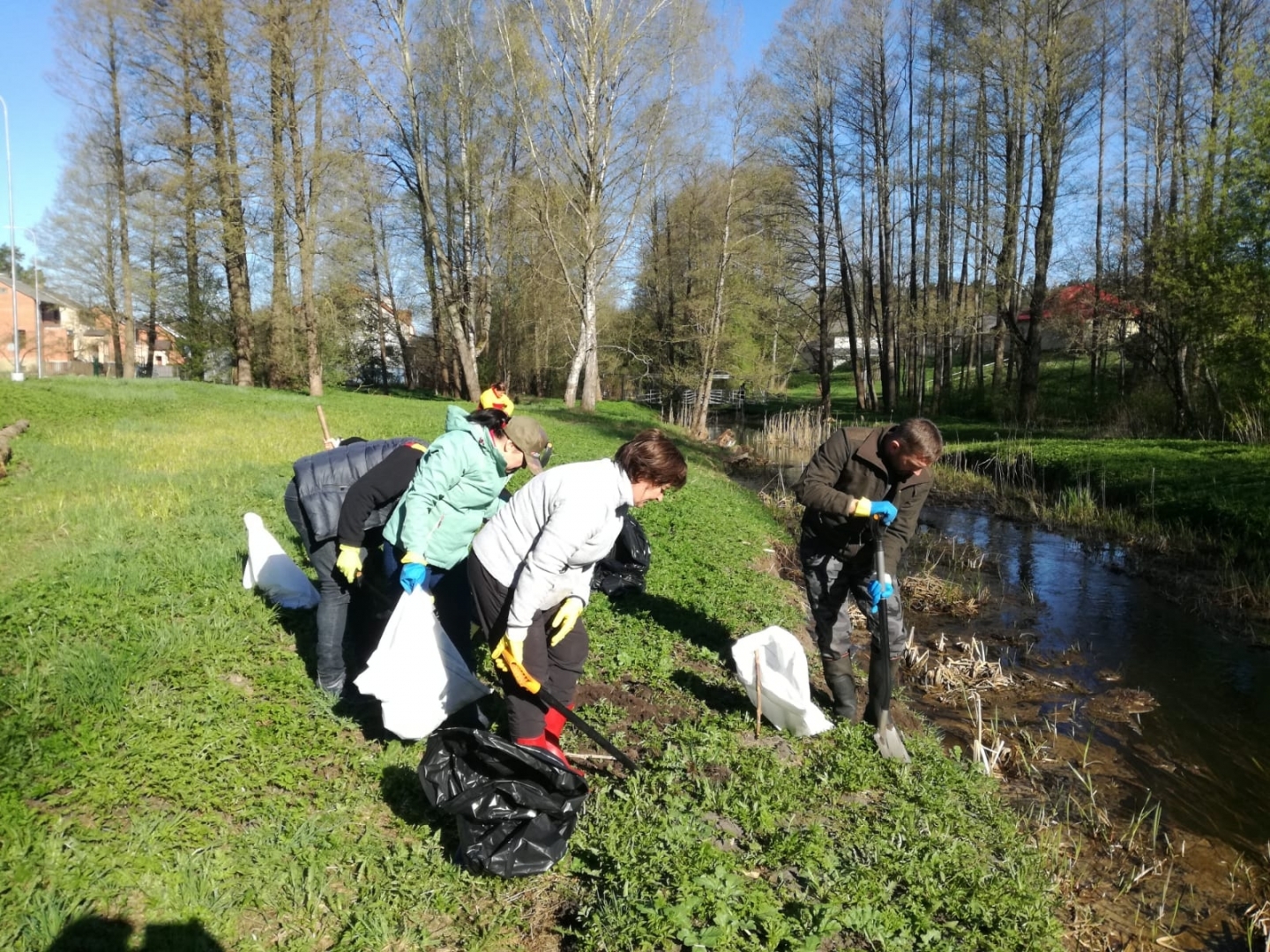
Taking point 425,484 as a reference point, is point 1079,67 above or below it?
above

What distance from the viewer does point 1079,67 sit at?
21.8 m

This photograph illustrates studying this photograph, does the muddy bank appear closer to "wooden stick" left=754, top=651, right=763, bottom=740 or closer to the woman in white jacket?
"wooden stick" left=754, top=651, right=763, bottom=740

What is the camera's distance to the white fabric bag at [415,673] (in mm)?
3588

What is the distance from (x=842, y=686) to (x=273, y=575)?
11.7ft

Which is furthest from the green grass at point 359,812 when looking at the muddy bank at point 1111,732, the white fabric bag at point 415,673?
the muddy bank at point 1111,732

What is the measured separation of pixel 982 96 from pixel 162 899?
27.0 meters

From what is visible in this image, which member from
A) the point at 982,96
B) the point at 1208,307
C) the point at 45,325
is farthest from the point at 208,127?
the point at 45,325

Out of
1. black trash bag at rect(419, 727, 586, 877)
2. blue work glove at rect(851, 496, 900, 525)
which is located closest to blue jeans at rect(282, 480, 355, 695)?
black trash bag at rect(419, 727, 586, 877)

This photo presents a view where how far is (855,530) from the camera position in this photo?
438cm

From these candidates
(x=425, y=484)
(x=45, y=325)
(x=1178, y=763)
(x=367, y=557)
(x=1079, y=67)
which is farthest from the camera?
(x=45, y=325)

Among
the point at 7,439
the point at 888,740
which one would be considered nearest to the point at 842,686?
the point at 888,740

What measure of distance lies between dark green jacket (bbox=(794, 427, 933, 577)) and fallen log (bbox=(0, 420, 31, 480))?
812 cm

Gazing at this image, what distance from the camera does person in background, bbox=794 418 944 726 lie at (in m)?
4.22

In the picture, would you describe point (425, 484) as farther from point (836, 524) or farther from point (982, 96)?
point (982, 96)
